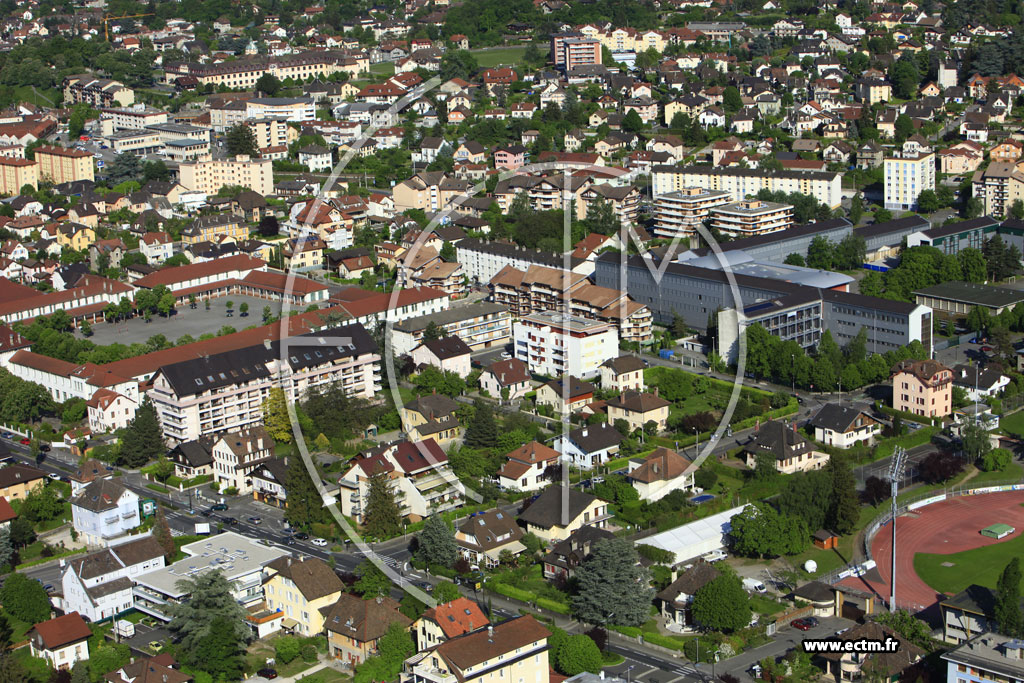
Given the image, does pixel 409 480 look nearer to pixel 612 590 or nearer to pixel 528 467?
pixel 528 467

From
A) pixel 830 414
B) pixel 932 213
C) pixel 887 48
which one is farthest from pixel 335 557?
pixel 887 48

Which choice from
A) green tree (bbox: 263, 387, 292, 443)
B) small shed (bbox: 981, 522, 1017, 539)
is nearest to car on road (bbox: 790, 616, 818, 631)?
small shed (bbox: 981, 522, 1017, 539)

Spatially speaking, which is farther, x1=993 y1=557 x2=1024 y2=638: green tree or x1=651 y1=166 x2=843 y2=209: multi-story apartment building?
x1=651 y1=166 x2=843 y2=209: multi-story apartment building

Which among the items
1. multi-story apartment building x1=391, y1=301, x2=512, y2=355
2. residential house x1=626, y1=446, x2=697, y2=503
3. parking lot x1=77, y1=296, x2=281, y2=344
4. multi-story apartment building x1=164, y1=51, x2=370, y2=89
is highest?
multi-story apartment building x1=164, y1=51, x2=370, y2=89

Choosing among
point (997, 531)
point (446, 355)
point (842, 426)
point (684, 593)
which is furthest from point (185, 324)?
point (997, 531)

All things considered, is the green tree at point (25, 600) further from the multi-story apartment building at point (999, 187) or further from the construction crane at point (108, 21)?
the construction crane at point (108, 21)

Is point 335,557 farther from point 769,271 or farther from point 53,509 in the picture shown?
point 769,271

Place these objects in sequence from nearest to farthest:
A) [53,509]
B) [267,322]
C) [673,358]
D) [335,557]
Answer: [335,557] → [53,509] → [673,358] → [267,322]

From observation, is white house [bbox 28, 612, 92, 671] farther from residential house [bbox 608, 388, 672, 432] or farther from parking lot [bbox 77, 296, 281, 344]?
parking lot [bbox 77, 296, 281, 344]
